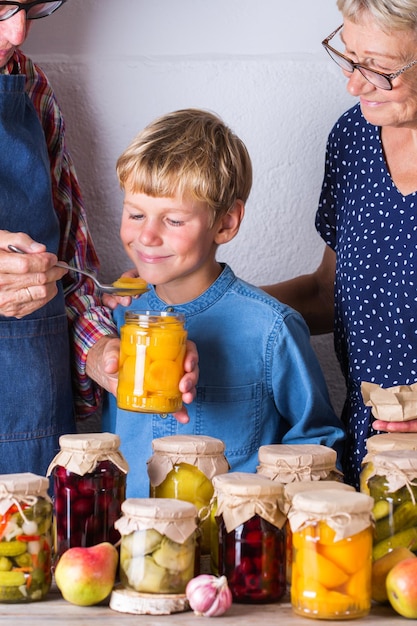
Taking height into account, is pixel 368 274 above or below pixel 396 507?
above

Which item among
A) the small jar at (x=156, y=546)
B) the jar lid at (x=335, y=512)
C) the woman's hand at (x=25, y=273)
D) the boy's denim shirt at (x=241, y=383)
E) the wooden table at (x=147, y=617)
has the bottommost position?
the wooden table at (x=147, y=617)

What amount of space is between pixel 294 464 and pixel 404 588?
0.89 feet

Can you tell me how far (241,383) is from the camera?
1.94 meters

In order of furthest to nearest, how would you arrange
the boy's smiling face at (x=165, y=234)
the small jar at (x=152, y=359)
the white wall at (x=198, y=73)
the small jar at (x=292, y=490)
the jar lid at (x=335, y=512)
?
the white wall at (x=198, y=73)
the boy's smiling face at (x=165, y=234)
the small jar at (x=152, y=359)
the small jar at (x=292, y=490)
the jar lid at (x=335, y=512)

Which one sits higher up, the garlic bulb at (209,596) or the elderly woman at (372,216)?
the elderly woman at (372,216)

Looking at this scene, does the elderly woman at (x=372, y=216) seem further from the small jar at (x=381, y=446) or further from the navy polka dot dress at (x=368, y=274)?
the small jar at (x=381, y=446)

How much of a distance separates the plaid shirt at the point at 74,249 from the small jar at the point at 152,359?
374 mm

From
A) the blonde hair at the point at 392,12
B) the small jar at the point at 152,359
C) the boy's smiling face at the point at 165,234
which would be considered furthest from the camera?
the boy's smiling face at the point at 165,234

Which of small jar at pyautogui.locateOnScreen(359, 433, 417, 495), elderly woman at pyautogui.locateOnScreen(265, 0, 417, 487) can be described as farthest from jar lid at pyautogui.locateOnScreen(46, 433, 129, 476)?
elderly woman at pyautogui.locateOnScreen(265, 0, 417, 487)

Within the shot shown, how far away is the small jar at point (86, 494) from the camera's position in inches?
51.8

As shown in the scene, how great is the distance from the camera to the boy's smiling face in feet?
5.98

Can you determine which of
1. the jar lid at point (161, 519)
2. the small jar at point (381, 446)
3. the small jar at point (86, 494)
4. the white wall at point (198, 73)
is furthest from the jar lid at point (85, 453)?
the white wall at point (198, 73)

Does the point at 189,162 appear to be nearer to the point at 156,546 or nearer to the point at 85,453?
the point at 85,453

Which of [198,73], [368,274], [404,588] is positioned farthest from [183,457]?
[198,73]
